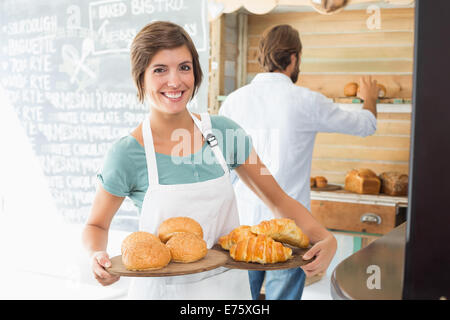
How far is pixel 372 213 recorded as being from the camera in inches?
107

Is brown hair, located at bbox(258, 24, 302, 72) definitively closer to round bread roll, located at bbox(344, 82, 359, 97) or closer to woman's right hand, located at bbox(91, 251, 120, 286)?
round bread roll, located at bbox(344, 82, 359, 97)

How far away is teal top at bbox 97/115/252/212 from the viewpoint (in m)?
1.23

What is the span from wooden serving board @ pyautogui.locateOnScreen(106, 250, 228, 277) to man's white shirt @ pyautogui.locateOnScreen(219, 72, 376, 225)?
1092 mm

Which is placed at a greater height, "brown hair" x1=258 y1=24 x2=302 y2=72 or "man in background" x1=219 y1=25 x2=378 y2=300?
"brown hair" x1=258 y1=24 x2=302 y2=72

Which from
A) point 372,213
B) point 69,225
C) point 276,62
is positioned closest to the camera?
point 276,62

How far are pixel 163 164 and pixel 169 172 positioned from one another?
1.0 inches

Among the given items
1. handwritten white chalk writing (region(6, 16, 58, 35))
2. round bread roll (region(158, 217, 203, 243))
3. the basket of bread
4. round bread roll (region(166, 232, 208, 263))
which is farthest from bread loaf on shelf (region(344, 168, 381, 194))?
handwritten white chalk writing (region(6, 16, 58, 35))

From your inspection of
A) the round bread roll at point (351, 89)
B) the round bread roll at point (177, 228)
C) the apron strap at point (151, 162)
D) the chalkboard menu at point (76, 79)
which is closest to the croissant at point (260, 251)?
the round bread roll at point (177, 228)

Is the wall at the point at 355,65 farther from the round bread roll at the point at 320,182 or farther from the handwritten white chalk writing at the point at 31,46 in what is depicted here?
the handwritten white chalk writing at the point at 31,46

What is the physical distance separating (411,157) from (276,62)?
1.76 meters

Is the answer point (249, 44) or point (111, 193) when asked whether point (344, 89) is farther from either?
point (111, 193)

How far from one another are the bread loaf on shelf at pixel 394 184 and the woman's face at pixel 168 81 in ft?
5.94

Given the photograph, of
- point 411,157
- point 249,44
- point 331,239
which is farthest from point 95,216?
point 249,44

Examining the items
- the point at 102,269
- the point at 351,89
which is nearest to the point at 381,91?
the point at 351,89
